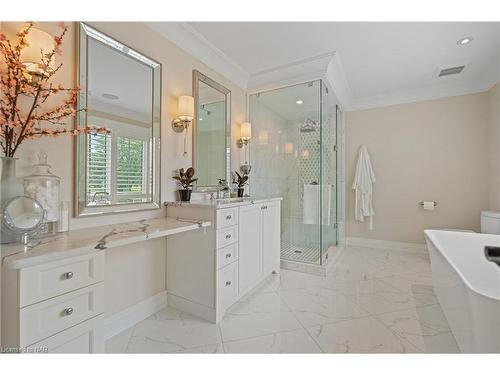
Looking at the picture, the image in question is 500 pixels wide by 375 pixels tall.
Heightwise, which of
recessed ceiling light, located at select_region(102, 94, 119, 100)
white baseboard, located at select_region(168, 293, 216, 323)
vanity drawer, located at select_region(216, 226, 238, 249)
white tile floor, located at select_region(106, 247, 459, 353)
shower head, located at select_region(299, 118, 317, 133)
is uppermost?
shower head, located at select_region(299, 118, 317, 133)

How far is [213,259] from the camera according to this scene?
1.81 metres

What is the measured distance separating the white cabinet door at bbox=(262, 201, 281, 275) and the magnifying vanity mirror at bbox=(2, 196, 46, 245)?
1.82m

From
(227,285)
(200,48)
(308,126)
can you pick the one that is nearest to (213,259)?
(227,285)

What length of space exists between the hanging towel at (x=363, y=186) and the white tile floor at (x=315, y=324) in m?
1.42

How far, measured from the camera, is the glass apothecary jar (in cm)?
123

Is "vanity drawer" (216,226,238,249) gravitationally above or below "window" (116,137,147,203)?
below

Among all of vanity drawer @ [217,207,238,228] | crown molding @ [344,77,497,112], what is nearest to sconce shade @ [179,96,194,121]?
vanity drawer @ [217,207,238,228]

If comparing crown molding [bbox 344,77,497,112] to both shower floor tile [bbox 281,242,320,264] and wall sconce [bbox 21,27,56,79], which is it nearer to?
shower floor tile [bbox 281,242,320,264]

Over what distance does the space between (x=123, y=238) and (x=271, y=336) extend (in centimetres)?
122

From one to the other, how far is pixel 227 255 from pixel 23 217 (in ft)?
4.26

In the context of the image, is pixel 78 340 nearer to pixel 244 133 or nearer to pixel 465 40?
pixel 244 133

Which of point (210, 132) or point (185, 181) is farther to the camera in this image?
point (210, 132)

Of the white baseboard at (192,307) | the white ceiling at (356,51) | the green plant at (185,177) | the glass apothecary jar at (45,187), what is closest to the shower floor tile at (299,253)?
the white baseboard at (192,307)
